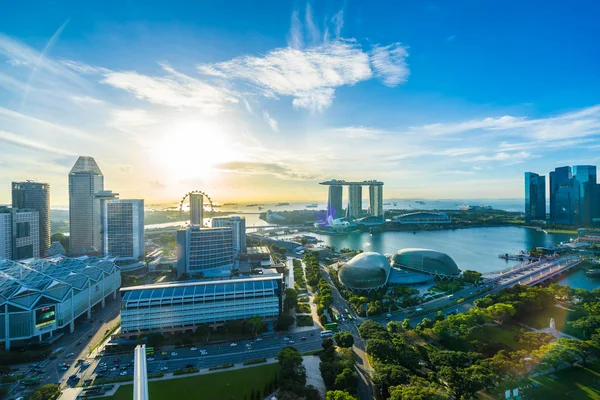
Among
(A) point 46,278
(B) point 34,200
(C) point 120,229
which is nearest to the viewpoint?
(A) point 46,278

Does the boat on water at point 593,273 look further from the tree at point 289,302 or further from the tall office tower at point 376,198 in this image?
the tall office tower at point 376,198

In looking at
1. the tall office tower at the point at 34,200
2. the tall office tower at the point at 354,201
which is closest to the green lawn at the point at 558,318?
the tall office tower at the point at 34,200

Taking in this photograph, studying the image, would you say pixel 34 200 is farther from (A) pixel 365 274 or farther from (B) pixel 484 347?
(B) pixel 484 347

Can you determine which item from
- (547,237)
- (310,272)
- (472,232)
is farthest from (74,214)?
(547,237)

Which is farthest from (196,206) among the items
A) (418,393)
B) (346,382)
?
(418,393)

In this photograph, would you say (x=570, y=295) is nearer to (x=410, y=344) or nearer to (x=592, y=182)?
(x=410, y=344)

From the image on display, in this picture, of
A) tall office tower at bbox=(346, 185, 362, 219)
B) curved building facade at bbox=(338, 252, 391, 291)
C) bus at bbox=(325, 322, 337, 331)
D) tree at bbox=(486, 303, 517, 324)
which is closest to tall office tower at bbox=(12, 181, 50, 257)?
curved building facade at bbox=(338, 252, 391, 291)

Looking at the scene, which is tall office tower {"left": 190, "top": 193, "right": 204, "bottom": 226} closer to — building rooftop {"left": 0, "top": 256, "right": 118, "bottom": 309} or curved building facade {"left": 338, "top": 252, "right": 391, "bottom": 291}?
building rooftop {"left": 0, "top": 256, "right": 118, "bottom": 309}
